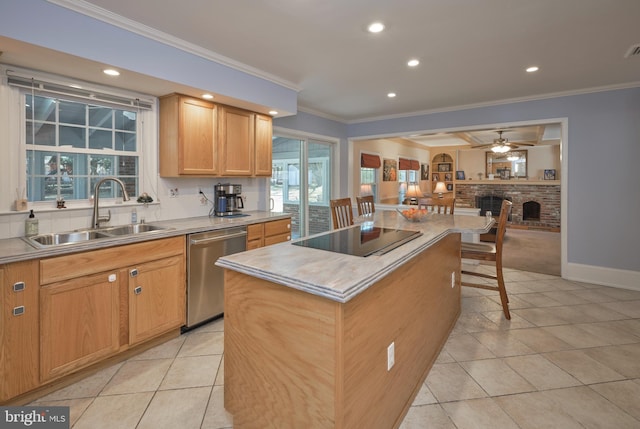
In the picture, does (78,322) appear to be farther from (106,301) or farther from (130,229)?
(130,229)

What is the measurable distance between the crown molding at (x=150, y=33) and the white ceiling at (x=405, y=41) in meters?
0.02

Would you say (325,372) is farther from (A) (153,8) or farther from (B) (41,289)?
(A) (153,8)

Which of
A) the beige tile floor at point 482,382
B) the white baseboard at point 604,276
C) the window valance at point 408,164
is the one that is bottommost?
the beige tile floor at point 482,382

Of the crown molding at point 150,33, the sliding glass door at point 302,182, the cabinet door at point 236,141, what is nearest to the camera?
the crown molding at point 150,33

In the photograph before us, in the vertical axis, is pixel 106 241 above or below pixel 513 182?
below

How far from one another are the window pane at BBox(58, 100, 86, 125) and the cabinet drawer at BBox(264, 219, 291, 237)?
1836 millimetres

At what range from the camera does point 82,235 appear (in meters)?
2.56

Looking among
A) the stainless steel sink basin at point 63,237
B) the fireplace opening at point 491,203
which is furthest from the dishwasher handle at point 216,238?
the fireplace opening at point 491,203

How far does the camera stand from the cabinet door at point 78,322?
6.42 feet

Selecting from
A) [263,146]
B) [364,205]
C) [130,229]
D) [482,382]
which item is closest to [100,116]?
[130,229]

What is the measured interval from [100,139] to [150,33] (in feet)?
3.37

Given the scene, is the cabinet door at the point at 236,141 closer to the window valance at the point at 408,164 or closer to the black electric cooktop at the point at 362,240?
the black electric cooktop at the point at 362,240

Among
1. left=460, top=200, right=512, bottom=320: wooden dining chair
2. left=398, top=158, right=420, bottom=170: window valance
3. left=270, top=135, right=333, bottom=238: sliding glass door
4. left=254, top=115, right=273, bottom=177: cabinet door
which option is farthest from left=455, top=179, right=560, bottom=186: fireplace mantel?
left=254, top=115, right=273, bottom=177: cabinet door

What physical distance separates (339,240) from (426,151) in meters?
9.52
